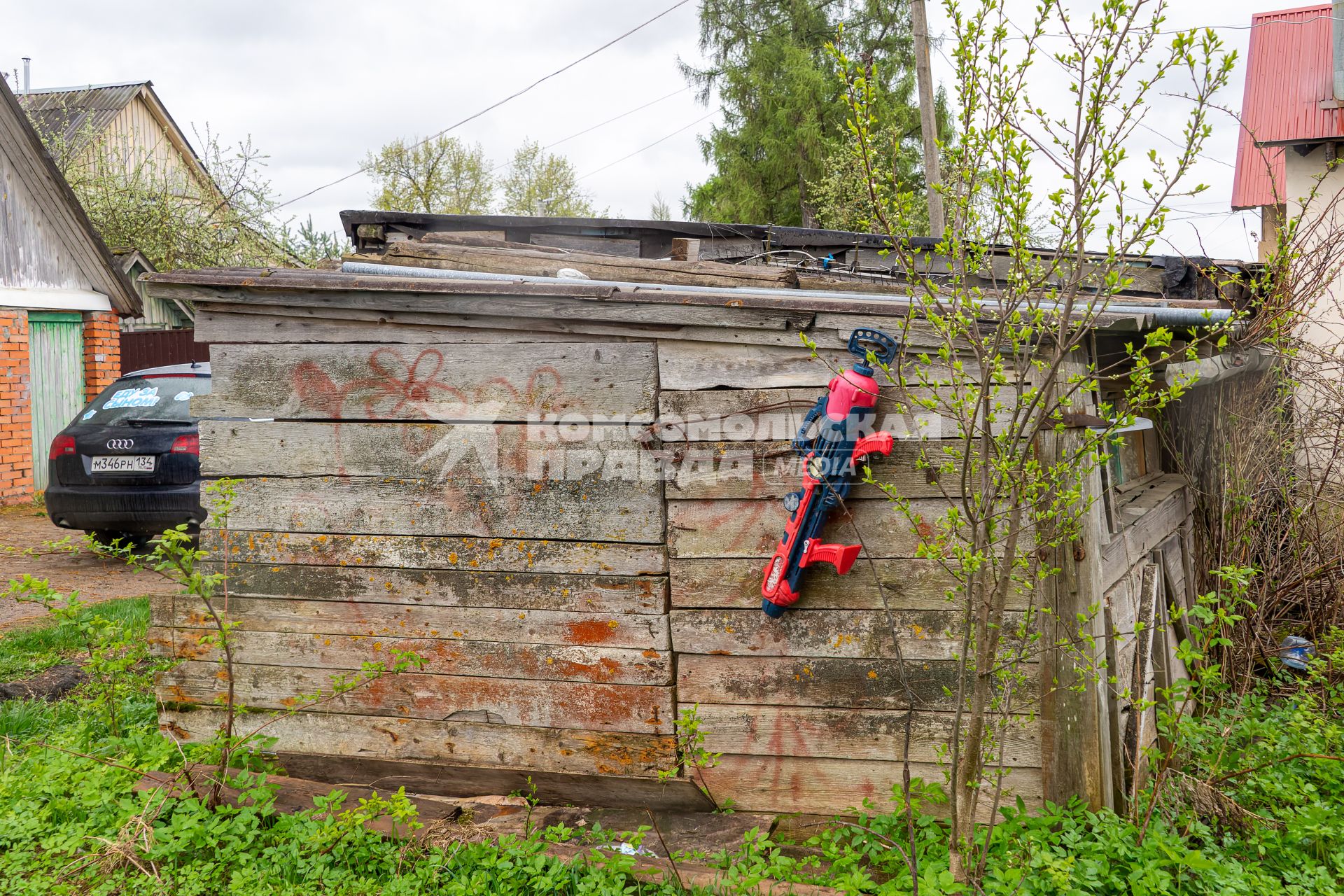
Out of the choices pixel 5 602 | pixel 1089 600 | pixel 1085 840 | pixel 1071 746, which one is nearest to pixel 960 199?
pixel 1089 600

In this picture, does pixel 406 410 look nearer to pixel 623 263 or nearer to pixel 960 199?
pixel 623 263

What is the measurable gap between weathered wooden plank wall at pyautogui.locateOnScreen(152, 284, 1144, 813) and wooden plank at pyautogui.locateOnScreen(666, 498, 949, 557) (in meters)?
0.01

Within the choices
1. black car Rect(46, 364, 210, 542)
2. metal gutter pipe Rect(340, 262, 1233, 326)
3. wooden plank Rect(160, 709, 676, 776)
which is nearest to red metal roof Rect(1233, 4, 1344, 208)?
metal gutter pipe Rect(340, 262, 1233, 326)

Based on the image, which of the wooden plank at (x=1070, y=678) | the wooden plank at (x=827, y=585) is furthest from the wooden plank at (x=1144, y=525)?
the wooden plank at (x=827, y=585)

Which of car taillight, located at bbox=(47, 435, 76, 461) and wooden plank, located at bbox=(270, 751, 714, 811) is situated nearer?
wooden plank, located at bbox=(270, 751, 714, 811)

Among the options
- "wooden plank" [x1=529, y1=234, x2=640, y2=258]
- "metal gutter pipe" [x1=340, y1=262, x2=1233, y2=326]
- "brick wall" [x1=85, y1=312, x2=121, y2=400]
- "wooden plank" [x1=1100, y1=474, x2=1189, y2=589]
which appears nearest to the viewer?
"metal gutter pipe" [x1=340, y1=262, x2=1233, y2=326]

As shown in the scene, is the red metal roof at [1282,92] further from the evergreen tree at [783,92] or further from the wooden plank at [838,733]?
the wooden plank at [838,733]

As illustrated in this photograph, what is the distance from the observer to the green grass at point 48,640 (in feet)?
18.6

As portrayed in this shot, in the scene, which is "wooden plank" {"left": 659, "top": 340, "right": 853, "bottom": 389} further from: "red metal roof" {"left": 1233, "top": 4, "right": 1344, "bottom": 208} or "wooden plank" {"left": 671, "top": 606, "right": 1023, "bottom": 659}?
"red metal roof" {"left": 1233, "top": 4, "right": 1344, "bottom": 208}

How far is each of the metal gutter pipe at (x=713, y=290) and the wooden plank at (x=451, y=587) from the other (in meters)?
1.23

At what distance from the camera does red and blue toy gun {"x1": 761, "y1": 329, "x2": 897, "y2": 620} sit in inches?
136

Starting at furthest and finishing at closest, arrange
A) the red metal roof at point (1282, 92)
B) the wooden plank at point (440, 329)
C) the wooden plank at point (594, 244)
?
1. the red metal roof at point (1282, 92)
2. the wooden plank at point (594, 244)
3. the wooden plank at point (440, 329)

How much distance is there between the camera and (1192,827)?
11.3 feet

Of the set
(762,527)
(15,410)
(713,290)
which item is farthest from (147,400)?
(762,527)
